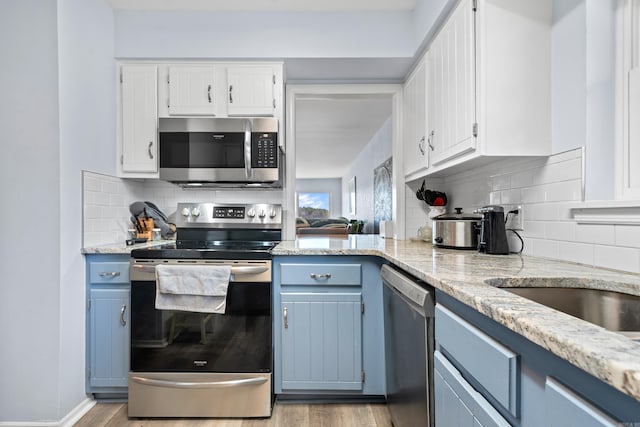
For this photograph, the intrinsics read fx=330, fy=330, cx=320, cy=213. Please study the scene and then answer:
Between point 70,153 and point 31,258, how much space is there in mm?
578

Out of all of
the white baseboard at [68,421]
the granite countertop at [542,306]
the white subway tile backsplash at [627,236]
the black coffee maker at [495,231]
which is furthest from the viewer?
the white baseboard at [68,421]

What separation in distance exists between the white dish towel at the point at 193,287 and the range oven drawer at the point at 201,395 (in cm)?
38

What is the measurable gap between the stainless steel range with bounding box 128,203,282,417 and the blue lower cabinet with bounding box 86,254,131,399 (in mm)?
140

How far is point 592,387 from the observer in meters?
0.50

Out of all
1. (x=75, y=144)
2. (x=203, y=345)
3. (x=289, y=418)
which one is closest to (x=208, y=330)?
(x=203, y=345)

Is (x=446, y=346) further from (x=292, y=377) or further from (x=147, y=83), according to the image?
(x=147, y=83)

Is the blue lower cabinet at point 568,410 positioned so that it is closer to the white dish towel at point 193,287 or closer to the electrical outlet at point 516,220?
the electrical outlet at point 516,220

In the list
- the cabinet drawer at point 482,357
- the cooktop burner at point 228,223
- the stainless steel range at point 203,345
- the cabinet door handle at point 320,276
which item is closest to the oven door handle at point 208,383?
the stainless steel range at point 203,345

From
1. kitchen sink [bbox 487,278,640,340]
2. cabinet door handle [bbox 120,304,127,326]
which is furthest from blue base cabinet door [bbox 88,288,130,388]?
kitchen sink [bbox 487,278,640,340]

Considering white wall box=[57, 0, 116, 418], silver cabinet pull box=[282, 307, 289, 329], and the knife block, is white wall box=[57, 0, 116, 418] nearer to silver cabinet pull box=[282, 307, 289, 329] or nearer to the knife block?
the knife block

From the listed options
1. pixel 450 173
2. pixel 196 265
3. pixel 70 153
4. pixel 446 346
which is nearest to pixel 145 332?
pixel 196 265

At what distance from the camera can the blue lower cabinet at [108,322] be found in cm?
189

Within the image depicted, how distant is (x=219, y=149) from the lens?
2168 mm

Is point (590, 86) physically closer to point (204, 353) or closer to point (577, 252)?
point (577, 252)
